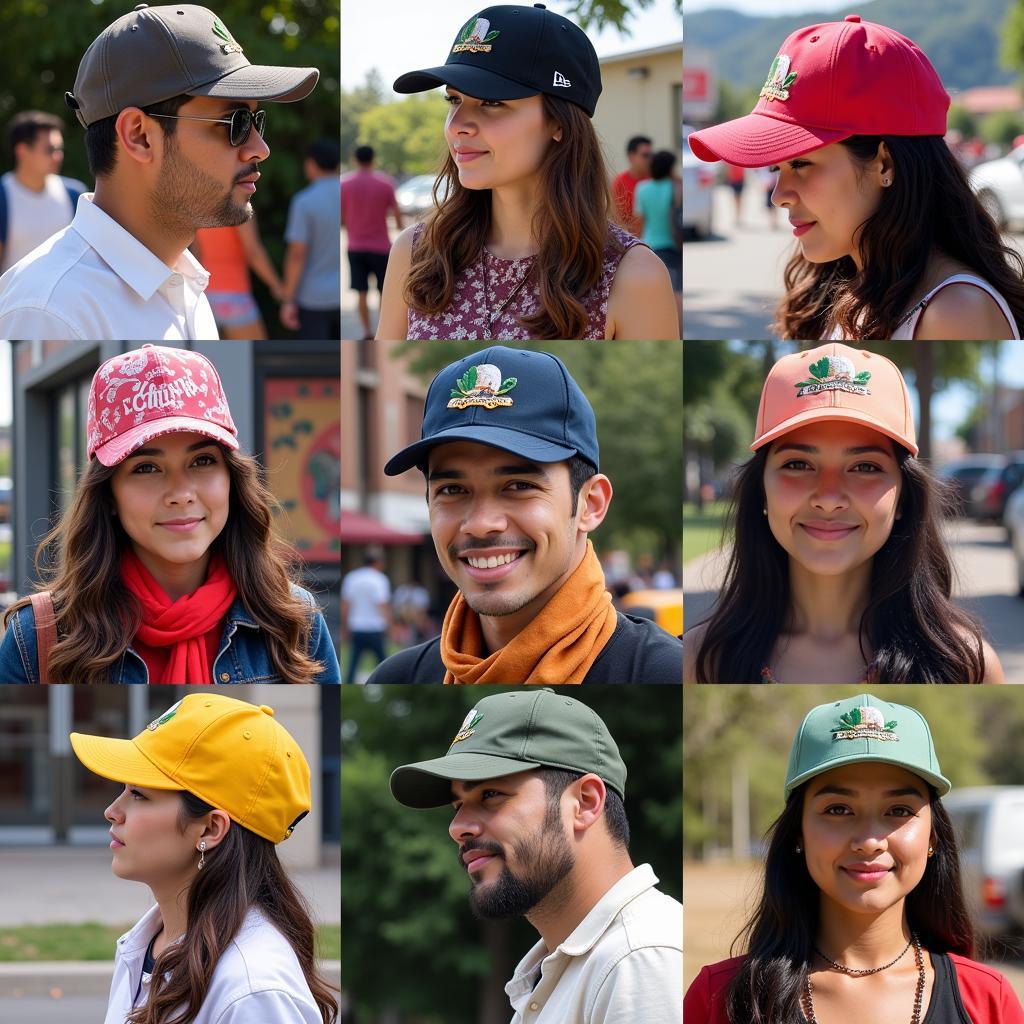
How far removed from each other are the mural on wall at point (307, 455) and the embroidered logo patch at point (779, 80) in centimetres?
216

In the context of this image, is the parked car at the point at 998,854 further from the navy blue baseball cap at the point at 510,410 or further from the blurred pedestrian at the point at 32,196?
the blurred pedestrian at the point at 32,196

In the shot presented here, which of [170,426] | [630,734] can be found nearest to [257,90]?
[170,426]

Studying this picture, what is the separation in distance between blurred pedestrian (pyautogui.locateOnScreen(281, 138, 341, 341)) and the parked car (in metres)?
4.59

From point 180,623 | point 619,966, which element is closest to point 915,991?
point 619,966

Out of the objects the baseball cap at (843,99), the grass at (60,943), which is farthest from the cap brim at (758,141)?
the grass at (60,943)

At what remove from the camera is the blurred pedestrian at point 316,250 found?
25.8ft

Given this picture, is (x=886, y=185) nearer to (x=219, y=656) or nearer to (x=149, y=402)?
(x=149, y=402)

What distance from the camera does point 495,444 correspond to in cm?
368

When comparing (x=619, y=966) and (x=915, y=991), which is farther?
(x=915, y=991)

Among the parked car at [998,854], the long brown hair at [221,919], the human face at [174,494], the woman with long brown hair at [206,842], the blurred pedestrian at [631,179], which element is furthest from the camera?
the parked car at [998,854]

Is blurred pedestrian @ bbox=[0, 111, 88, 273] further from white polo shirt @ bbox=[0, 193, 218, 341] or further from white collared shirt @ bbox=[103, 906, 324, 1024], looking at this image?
white collared shirt @ bbox=[103, 906, 324, 1024]

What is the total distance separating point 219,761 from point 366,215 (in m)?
2.94

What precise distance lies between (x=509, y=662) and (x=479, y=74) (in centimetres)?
154

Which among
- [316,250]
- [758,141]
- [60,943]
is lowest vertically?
[60,943]
